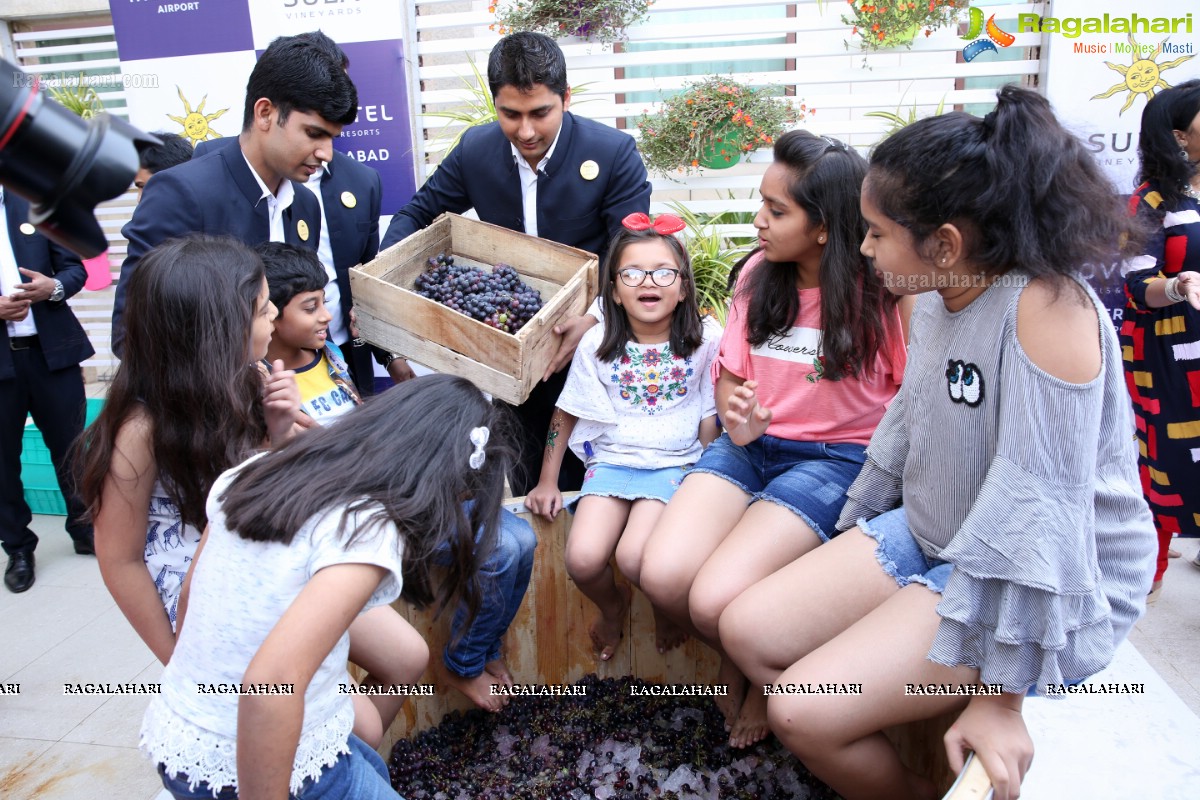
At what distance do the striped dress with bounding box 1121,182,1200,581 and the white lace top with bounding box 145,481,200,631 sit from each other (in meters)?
2.92

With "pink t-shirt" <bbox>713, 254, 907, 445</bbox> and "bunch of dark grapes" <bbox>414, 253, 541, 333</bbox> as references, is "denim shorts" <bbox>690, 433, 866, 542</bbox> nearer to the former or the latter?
"pink t-shirt" <bbox>713, 254, 907, 445</bbox>

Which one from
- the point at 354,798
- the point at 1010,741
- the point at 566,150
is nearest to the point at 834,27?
the point at 566,150

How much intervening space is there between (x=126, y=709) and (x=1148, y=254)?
12.1 feet

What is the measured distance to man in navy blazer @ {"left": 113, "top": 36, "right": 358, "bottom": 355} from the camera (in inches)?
88.7

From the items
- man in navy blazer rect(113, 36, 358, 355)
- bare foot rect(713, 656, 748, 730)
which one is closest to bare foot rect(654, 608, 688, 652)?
bare foot rect(713, 656, 748, 730)

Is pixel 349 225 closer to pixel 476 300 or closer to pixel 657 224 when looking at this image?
pixel 476 300

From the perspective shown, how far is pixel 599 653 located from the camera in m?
2.49

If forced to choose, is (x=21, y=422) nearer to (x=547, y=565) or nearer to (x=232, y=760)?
(x=547, y=565)

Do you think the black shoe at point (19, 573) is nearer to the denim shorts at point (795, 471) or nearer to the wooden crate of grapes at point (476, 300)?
the wooden crate of grapes at point (476, 300)

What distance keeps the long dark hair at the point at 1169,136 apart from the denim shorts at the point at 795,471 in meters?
1.62

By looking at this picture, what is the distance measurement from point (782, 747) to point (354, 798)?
3.78ft

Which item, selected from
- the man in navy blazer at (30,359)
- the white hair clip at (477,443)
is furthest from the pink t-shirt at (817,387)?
the man in navy blazer at (30,359)

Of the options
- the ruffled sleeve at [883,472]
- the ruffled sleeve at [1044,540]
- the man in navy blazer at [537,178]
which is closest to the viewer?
the ruffled sleeve at [1044,540]

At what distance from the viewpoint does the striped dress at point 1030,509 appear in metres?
1.31
